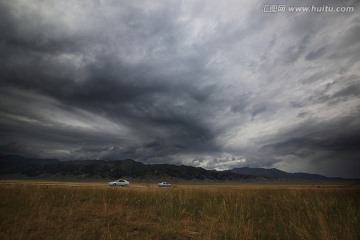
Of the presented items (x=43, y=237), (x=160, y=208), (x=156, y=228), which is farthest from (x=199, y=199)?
(x=43, y=237)

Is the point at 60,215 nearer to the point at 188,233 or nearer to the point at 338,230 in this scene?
the point at 188,233

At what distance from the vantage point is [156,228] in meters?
6.70

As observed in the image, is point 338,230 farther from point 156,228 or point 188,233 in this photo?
point 156,228

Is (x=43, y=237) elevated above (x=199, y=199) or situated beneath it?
situated beneath

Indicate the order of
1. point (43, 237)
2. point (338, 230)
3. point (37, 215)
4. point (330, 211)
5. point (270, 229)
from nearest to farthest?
point (43, 237) → point (338, 230) → point (270, 229) → point (37, 215) → point (330, 211)

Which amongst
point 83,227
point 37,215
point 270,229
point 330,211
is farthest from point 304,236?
point 37,215

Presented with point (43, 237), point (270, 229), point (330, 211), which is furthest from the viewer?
point (330, 211)

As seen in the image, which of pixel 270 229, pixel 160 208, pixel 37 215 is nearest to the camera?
pixel 270 229

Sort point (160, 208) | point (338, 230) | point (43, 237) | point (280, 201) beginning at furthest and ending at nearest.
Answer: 1. point (280, 201)
2. point (160, 208)
3. point (338, 230)
4. point (43, 237)

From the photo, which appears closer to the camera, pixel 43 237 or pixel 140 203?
pixel 43 237

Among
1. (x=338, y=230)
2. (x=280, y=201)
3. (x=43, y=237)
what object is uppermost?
(x=280, y=201)

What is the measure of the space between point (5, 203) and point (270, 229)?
844cm

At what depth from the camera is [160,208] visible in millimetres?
9055

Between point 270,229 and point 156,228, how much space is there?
291cm
